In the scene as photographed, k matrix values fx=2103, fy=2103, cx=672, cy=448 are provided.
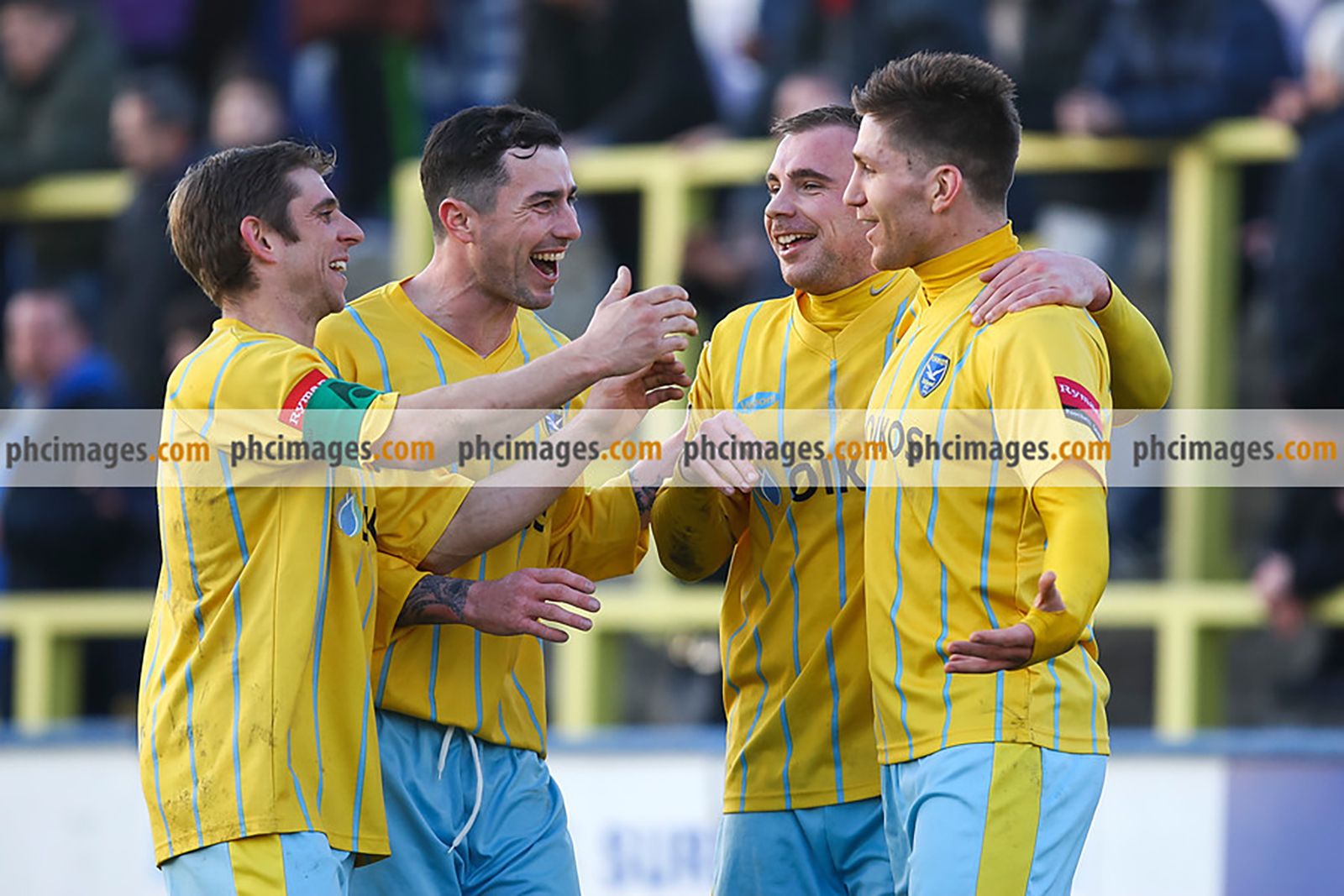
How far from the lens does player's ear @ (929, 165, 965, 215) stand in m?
4.12

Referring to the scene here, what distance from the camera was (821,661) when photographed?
14.7 feet

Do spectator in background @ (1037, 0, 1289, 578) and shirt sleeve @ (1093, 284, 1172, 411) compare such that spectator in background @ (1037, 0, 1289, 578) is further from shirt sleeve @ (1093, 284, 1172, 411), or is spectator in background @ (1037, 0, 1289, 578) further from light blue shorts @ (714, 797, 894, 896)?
light blue shorts @ (714, 797, 894, 896)

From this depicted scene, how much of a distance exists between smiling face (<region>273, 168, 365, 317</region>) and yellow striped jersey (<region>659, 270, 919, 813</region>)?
0.91m

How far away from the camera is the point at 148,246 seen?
9.22 m

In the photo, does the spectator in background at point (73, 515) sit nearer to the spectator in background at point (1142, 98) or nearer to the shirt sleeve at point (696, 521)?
the spectator in background at point (1142, 98)

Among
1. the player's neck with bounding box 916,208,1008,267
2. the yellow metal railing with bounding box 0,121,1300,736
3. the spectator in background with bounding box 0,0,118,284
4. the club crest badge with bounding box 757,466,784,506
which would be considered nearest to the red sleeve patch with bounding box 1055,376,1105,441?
the player's neck with bounding box 916,208,1008,267

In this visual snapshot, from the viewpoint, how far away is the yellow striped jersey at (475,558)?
14.6ft

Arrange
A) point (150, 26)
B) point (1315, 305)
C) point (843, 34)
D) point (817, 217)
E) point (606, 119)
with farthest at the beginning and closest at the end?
point (150, 26) → point (606, 119) → point (843, 34) → point (1315, 305) → point (817, 217)

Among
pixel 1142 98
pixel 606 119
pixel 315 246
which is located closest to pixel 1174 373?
pixel 1142 98

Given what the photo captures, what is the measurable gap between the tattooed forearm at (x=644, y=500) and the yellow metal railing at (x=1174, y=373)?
341 centimetres

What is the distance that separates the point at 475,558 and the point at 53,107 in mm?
6228

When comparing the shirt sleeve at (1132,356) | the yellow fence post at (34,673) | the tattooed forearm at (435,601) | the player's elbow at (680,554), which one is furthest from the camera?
the yellow fence post at (34,673)

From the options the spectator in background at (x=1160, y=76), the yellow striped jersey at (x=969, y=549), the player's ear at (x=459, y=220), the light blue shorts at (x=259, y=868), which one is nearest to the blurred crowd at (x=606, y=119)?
the spectator in background at (x=1160, y=76)

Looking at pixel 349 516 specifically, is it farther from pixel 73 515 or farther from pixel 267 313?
pixel 73 515
